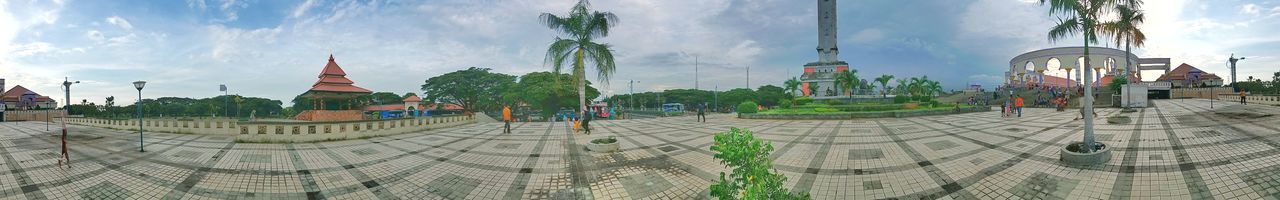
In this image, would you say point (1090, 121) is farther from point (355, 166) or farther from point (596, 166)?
point (355, 166)

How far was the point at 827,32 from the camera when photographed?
6506 centimetres

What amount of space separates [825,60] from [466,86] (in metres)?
48.1

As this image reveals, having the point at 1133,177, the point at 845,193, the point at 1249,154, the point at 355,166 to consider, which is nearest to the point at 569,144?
the point at 355,166

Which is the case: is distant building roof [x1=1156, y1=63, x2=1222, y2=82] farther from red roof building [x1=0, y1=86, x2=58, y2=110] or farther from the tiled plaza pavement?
red roof building [x1=0, y1=86, x2=58, y2=110]

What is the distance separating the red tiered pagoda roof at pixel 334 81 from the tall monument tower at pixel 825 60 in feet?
181

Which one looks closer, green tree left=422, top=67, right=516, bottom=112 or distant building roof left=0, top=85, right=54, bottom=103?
distant building roof left=0, top=85, right=54, bottom=103

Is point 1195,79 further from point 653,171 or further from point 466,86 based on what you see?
point 466,86

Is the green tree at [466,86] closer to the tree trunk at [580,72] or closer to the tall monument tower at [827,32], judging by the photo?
the tree trunk at [580,72]

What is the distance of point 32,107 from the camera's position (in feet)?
129

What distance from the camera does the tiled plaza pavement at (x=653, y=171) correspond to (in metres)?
5.88

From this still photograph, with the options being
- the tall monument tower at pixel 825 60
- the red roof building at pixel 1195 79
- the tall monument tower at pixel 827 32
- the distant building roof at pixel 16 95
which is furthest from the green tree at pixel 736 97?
the distant building roof at pixel 16 95

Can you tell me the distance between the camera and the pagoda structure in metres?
19.5

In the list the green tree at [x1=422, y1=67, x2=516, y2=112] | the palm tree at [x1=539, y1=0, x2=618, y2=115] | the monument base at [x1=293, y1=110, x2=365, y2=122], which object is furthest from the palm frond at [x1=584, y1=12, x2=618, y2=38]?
the green tree at [x1=422, y1=67, x2=516, y2=112]

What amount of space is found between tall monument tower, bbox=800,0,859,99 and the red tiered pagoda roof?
181 feet
